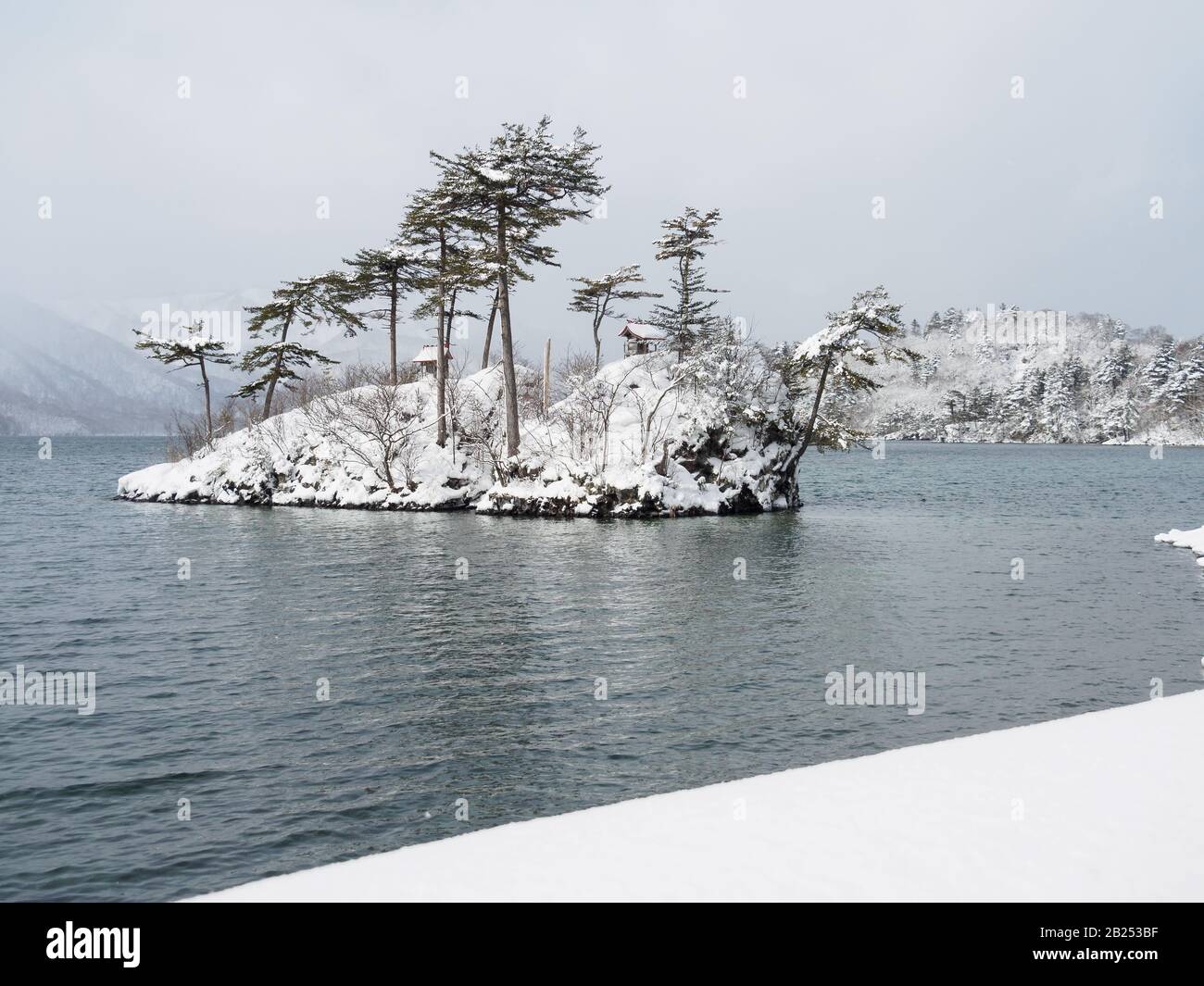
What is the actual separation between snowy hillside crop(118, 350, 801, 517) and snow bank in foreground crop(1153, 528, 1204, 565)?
19916 millimetres

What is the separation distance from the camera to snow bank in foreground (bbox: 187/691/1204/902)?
18.8 ft

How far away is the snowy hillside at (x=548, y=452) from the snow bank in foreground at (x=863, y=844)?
35.8m

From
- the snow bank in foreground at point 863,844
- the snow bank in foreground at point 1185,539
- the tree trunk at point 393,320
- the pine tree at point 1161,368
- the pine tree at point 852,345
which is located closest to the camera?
the snow bank in foreground at point 863,844

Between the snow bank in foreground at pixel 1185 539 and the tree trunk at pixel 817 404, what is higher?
the tree trunk at pixel 817 404

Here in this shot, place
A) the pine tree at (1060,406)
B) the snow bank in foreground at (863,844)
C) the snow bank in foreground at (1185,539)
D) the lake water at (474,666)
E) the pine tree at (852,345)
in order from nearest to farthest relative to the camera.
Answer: the snow bank in foreground at (863,844) < the lake water at (474,666) < the snow bank in foreground at (1185,539) < the pine tree at (852,345) < the pine tree at (1060,406)

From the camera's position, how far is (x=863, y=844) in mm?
6363

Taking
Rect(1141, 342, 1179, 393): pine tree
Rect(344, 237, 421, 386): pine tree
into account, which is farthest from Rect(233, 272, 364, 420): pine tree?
Rect(1141, 342, 1179, 393): pine tree

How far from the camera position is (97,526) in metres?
40.9

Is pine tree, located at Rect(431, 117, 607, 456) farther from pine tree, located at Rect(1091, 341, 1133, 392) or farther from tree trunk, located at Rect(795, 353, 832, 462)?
pine tree, located at Rect(1091, 341, 1133, 392)

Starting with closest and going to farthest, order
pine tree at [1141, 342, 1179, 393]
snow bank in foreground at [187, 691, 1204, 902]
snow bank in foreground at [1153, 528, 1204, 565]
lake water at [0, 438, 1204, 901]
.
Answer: snow bank in foreground at [187, 691, 1204, 902] < lake water at [0, 438, 1204, 901] < snow bank in foreground at [1153, 528, 1204, 565] < pine tree at [1141, 342, 1179, 393]

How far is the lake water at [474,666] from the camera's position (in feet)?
33.6

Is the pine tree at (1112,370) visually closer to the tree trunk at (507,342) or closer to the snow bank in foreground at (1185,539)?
the snow bank in foreground at (1185,539)

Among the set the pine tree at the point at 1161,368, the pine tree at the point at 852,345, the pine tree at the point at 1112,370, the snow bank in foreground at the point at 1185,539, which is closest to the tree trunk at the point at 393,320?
the pine tree at the point at 852,345
